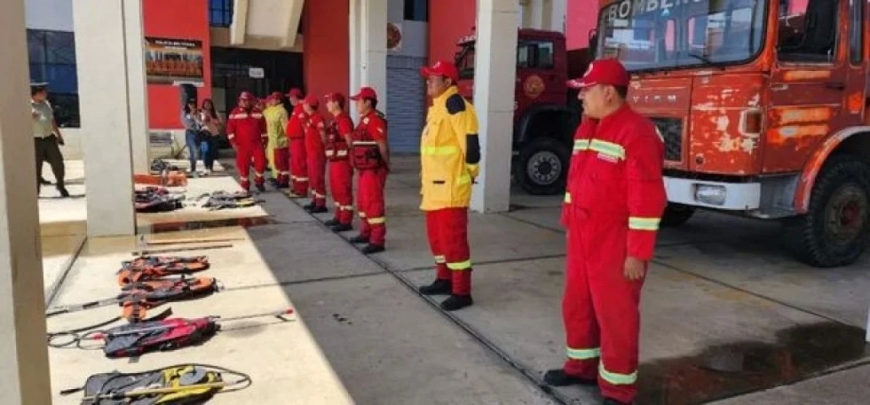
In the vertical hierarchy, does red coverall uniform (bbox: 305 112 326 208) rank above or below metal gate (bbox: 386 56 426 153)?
below

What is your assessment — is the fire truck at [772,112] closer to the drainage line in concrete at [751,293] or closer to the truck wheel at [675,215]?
the drainage line in concrete at [751,293]

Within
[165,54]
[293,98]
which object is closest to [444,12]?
[165,54]

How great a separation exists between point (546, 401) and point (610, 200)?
1.11 m

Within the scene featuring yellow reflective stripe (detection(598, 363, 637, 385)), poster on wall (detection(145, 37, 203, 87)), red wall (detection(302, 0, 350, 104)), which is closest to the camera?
yellow reflective stripe (detection(598, 363, 637, 385))

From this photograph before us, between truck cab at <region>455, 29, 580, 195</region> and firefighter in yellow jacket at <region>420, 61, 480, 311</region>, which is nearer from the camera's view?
firefighter in yellow jacket at <region>420, 61, 480, 311</region>

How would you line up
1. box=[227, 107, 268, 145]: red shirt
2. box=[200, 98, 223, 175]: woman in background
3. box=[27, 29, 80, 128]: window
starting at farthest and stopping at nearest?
box=[27, 29, 80, 128]: window → box=[200, 98, 223, 175]: woman in background → box=[227, 107, 268, 145]: red shirt

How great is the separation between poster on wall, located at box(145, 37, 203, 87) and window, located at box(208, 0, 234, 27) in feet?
5.68

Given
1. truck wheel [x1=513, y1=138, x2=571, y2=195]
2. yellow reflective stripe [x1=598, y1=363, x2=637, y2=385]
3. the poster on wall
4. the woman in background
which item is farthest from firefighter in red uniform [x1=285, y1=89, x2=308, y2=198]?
the poster on wall

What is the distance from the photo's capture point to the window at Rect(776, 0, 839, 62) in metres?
5.33

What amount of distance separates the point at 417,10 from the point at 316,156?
12548 mm

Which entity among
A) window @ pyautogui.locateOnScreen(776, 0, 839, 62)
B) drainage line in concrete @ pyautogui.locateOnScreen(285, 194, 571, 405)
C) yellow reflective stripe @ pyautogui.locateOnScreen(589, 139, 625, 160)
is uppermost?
window @ pyautogui.locateOnScreen(776, 0, 839, 62)

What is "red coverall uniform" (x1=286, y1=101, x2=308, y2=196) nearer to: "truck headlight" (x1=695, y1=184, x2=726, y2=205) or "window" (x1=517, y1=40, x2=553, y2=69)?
"window" (x1=517, y1=40, x2=553, y2=69)

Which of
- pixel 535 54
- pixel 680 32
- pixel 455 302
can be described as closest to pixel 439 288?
pixel 455 302

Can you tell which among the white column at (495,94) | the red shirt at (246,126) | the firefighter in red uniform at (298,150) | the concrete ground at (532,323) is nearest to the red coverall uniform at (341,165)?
the concrete ground at (532,323)
